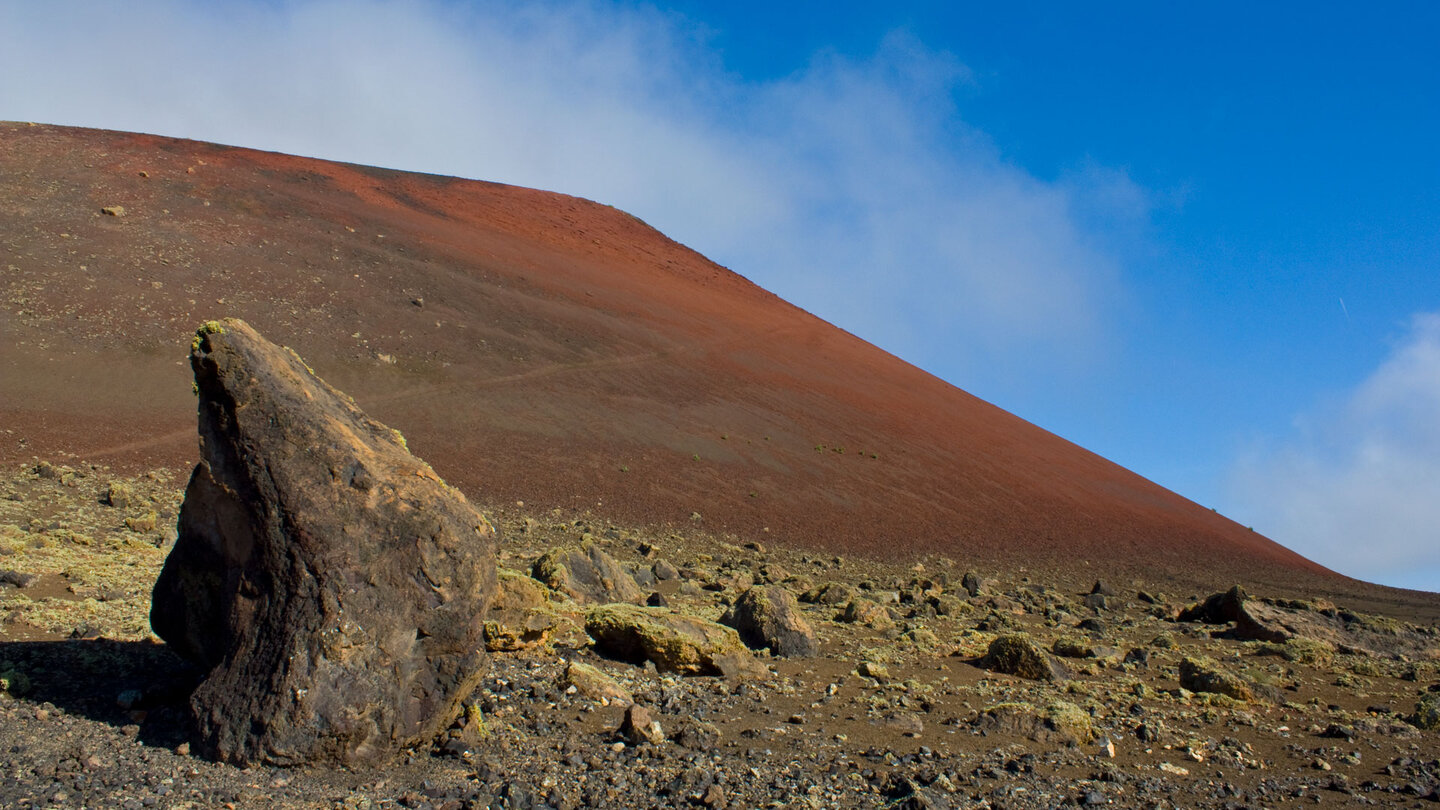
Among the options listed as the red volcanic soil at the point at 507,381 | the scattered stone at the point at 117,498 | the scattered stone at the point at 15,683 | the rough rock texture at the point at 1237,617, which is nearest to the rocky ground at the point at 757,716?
the scattered stone at the point at 15,683

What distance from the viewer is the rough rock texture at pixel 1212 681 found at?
7.05 m

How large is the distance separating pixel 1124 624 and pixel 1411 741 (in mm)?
5740

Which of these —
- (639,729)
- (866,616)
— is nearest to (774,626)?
(866,616)

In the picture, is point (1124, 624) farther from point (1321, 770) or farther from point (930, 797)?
point (930, 797)

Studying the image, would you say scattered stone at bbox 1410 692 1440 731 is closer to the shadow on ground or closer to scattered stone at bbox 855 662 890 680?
scattered stone at bbox 855 662 890 680

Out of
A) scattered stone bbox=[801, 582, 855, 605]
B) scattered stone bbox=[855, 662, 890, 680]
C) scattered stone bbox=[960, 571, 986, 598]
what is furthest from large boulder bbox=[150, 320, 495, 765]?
scattered stone bbox=[960, 571, 986, 598]

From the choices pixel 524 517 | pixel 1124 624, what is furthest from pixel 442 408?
pixel 1124 624

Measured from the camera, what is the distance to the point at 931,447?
85.3ft

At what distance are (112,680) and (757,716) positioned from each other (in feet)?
11.0

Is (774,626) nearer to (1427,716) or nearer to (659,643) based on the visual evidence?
(659,643)

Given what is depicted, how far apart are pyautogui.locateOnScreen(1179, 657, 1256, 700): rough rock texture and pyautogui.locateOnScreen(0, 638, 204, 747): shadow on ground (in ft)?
21.7

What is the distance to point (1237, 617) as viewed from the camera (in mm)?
11312

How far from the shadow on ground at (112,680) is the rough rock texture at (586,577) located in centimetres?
337

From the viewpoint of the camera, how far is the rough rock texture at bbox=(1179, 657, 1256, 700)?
7.05 meters
